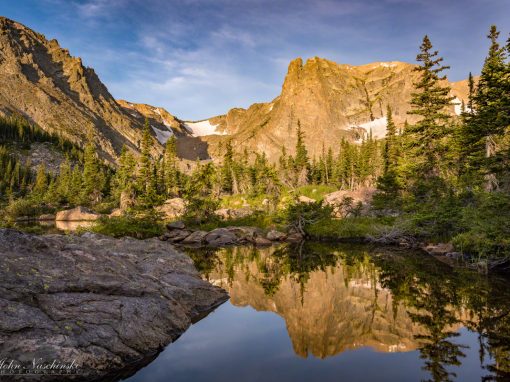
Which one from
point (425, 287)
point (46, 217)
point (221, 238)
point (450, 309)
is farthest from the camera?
point (46, 217)

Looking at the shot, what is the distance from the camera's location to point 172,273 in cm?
1612

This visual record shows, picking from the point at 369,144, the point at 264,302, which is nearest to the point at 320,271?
the point at 264,302

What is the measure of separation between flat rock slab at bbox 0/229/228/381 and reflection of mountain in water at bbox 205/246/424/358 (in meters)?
3.98

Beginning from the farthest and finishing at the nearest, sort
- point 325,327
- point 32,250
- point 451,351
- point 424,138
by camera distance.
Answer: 1. point 424,138
2. point 325,327
3. point 32,250
4. point 451,351

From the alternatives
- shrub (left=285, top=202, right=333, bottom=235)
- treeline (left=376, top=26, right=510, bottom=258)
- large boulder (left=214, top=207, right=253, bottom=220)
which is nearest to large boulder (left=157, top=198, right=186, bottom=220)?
large boulder (left=214, top=207, right=253, bottom=220)

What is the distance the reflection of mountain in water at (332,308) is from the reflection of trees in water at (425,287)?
0.93 feet

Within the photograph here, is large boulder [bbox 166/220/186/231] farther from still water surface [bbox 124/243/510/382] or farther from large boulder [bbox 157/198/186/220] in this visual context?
still water surface [bbox 124/243/510/382]

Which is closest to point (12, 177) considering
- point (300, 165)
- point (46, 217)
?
point (46, 217)

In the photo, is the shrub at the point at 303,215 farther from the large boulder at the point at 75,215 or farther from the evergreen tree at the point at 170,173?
Result: the evergreen tree at the point at 170,173

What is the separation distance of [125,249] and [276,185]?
55.5m

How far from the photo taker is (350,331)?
12195 millimetres

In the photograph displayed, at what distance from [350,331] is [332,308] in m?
Result: 2.49

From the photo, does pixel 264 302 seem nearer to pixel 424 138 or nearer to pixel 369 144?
pixel 424 138

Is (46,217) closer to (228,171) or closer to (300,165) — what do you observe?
(228,171)
